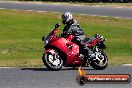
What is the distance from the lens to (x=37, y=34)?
84.7ft

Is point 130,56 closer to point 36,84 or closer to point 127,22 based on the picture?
point 36,84

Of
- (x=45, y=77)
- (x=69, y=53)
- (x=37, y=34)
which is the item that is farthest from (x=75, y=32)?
(x=37, y=34)

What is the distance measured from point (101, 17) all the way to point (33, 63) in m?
17.5

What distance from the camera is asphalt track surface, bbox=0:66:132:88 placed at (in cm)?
1117

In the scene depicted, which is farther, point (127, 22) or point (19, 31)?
point (127, 22)

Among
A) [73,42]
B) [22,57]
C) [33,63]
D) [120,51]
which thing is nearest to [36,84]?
[73,42]

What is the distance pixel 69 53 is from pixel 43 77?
5.75ft

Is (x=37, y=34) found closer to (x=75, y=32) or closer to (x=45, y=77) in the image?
(x=75, y=32)

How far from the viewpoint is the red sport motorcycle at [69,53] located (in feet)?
45.6

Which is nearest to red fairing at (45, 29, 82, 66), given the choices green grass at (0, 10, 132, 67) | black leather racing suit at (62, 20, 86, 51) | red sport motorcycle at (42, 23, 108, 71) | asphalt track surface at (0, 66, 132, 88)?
red sport motorcycle at (42, 23, 108, 71)

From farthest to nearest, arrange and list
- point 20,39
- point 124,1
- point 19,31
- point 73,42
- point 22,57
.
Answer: point 124,1
point 19,31
point 20,39
point 22,57
point 73,42

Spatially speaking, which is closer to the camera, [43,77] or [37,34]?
[43,77]

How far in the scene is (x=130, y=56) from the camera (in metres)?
18.0

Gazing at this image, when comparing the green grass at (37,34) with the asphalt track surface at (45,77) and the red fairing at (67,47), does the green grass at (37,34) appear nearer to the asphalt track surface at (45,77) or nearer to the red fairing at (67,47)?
the asphalt track surface at (45,77)
